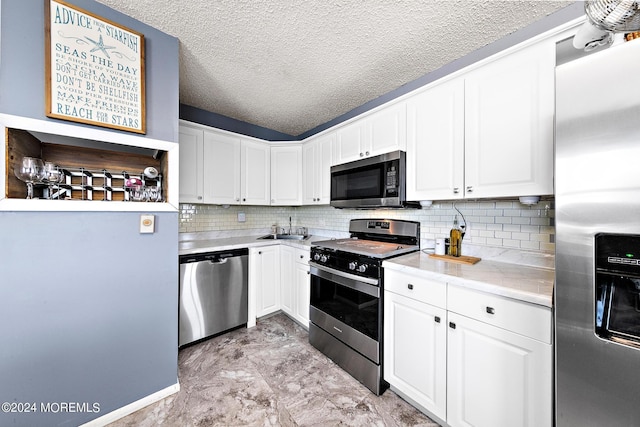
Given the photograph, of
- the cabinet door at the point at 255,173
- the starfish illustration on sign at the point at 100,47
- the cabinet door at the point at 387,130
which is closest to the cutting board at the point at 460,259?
the cabinet door at the point at 387,130

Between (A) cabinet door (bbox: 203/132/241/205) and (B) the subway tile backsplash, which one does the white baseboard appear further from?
(A) cabinet door (bbox: 203/132/241/205)

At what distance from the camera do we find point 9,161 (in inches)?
48.9

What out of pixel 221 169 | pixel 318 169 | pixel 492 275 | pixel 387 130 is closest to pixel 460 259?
pixel 492 275

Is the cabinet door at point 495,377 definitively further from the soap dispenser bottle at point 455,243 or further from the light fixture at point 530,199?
the light fixture at point 530,199

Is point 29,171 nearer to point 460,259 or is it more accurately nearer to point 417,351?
point 417,351

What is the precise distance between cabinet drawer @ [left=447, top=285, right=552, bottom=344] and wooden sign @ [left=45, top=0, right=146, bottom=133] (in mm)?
2242

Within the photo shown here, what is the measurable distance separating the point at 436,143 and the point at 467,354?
1430mm

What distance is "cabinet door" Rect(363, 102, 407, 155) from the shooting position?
2057 millimetres

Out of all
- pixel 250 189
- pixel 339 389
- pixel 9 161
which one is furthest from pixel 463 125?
pixel 9 161

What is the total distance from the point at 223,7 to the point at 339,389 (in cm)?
272

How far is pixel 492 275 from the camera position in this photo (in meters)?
1.40

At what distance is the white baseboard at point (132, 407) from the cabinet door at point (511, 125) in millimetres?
2572

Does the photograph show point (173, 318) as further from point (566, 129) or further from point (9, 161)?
point (566, 129)

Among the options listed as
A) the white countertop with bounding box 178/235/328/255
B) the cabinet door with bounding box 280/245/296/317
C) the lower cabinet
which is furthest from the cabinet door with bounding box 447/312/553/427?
the cabinet door with bounding box 280/245/296/317
